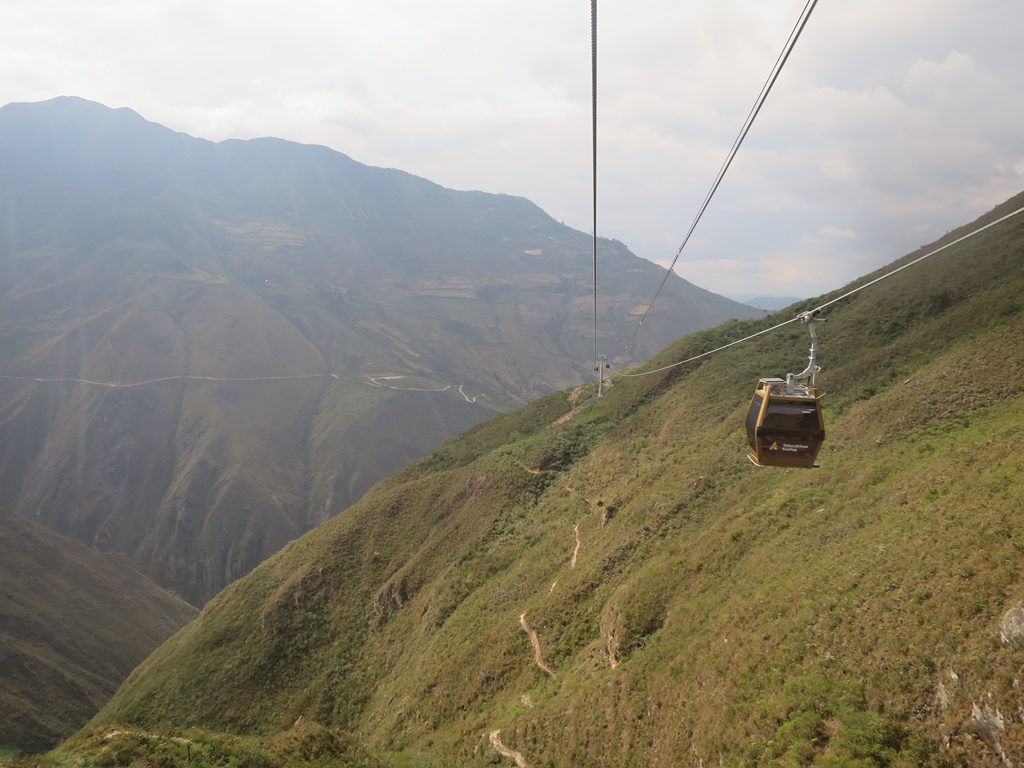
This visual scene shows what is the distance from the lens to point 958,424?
1021 inches

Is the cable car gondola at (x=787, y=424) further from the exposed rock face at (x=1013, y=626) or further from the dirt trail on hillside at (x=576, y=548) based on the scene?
the dirt trail on hillside at (x=576, y=548)

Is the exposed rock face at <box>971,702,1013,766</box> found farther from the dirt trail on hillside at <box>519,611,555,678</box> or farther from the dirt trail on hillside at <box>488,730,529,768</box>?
the dirt trail on hillside at <box>519,611,555,678</box>

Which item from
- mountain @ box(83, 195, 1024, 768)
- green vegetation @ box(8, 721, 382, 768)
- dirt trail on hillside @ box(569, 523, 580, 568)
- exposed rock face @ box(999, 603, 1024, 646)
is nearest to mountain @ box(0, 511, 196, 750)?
mountain @ box(83, 195, 1024, 768)

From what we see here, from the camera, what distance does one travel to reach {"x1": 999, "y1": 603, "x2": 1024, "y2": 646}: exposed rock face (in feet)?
40.1

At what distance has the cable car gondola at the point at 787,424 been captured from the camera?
48.2 ft

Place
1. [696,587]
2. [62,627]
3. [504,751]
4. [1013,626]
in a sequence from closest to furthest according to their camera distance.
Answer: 1. [1013,626]
2. [504,751]
3. [696,587]
4. [62,627]

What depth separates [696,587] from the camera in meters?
23.6

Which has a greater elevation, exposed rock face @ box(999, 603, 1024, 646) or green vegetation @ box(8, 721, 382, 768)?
exposed rock face @ box(999, 603, 1024, 646)

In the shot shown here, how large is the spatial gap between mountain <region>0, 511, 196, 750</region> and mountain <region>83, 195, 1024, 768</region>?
34.2ft

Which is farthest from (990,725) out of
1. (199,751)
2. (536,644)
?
(199,751)

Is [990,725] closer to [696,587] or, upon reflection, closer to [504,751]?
[696,587]

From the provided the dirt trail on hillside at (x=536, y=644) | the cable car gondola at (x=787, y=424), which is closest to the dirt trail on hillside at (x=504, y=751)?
the dirt trail on hillside at (x=536, y=644)

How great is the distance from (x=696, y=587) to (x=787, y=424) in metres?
11.6

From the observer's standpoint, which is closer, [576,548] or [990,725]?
[990,725]
